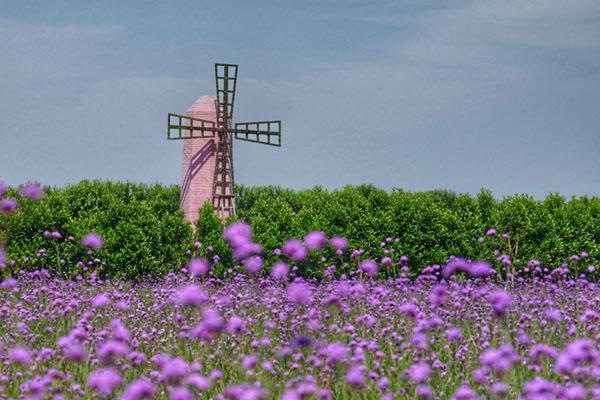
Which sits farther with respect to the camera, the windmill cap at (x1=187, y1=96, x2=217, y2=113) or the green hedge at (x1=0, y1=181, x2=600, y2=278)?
the windmill cap at (x1=187, y1=96, x2=217, y2=113)

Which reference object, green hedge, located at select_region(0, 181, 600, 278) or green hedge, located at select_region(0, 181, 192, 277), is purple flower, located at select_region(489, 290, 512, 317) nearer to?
green hedge, located at select_region(0, 181, 600, 278)

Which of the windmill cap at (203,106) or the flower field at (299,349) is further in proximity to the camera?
the windmill cap at (203,106)

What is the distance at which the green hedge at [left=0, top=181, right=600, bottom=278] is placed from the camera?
1587cm

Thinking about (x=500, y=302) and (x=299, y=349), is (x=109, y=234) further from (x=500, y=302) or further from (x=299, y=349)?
(x=500, y=302)

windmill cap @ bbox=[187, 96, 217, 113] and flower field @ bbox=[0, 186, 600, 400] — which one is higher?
windmill cap @ bbox=[187, 96, 217, 113]

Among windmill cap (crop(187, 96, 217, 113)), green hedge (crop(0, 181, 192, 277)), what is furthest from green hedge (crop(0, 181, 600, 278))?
windmill cap (crop(187, 96, 217, 113))

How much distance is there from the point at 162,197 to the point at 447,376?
1395 cm

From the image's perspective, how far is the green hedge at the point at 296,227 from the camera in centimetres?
1587

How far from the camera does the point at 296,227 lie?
53.5ft

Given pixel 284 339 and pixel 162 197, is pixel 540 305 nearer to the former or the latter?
pixel 284 339

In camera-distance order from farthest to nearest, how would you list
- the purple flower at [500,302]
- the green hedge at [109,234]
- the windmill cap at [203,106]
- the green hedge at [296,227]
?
1. the windmill cap at [203,106]
2. the green hedge at [296,227]
3. the green hedge at [109,234]
4. the purple flower at [500,302]

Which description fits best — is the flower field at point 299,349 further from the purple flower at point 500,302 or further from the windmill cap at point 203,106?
the windmill cap at point 203,106

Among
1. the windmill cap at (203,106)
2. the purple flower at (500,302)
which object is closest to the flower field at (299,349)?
the purple flower at (500,302)

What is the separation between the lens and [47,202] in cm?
1680
